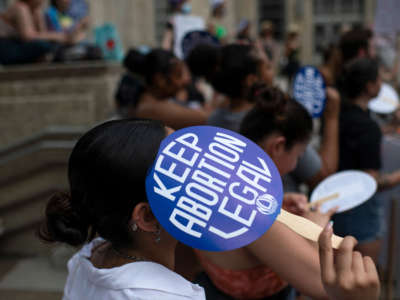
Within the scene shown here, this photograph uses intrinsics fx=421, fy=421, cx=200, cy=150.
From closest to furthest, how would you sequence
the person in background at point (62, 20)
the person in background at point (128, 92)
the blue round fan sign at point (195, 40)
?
1. the blue round fan sign at point (195, 40)
2. the person in background at point (128, 92)
3. the person in background at point (62, 20)

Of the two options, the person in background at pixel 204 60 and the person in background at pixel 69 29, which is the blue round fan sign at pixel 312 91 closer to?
the person in background at pixel 204 60

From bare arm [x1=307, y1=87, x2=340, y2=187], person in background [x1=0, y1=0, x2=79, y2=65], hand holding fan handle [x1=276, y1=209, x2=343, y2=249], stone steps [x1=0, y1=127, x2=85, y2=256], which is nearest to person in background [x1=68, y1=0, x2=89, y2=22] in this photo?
person in background [x1=0, y1=0, x2=79, y2=65]

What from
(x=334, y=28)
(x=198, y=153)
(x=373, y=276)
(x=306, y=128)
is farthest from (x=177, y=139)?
(x=334, y=28)

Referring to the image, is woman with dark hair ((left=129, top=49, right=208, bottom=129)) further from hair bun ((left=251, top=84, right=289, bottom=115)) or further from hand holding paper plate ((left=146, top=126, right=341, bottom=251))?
hand holding paper plate ((left=146, top=126, right=341, bottom=251))

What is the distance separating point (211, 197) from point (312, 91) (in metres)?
1.47

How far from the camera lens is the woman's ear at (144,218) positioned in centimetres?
87

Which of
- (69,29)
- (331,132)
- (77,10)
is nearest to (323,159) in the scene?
(331,132)

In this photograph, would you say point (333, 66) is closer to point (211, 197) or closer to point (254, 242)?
point (254, 242)

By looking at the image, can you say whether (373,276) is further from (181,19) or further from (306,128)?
(181,19)

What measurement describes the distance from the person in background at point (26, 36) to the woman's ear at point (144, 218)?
146 inches

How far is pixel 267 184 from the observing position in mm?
794

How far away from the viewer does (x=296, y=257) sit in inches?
42.3

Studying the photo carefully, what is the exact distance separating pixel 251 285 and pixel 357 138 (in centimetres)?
120

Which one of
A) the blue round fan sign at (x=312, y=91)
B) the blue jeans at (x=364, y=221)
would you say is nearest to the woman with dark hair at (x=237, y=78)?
the blue round fan sign at (x=312, y=91)
